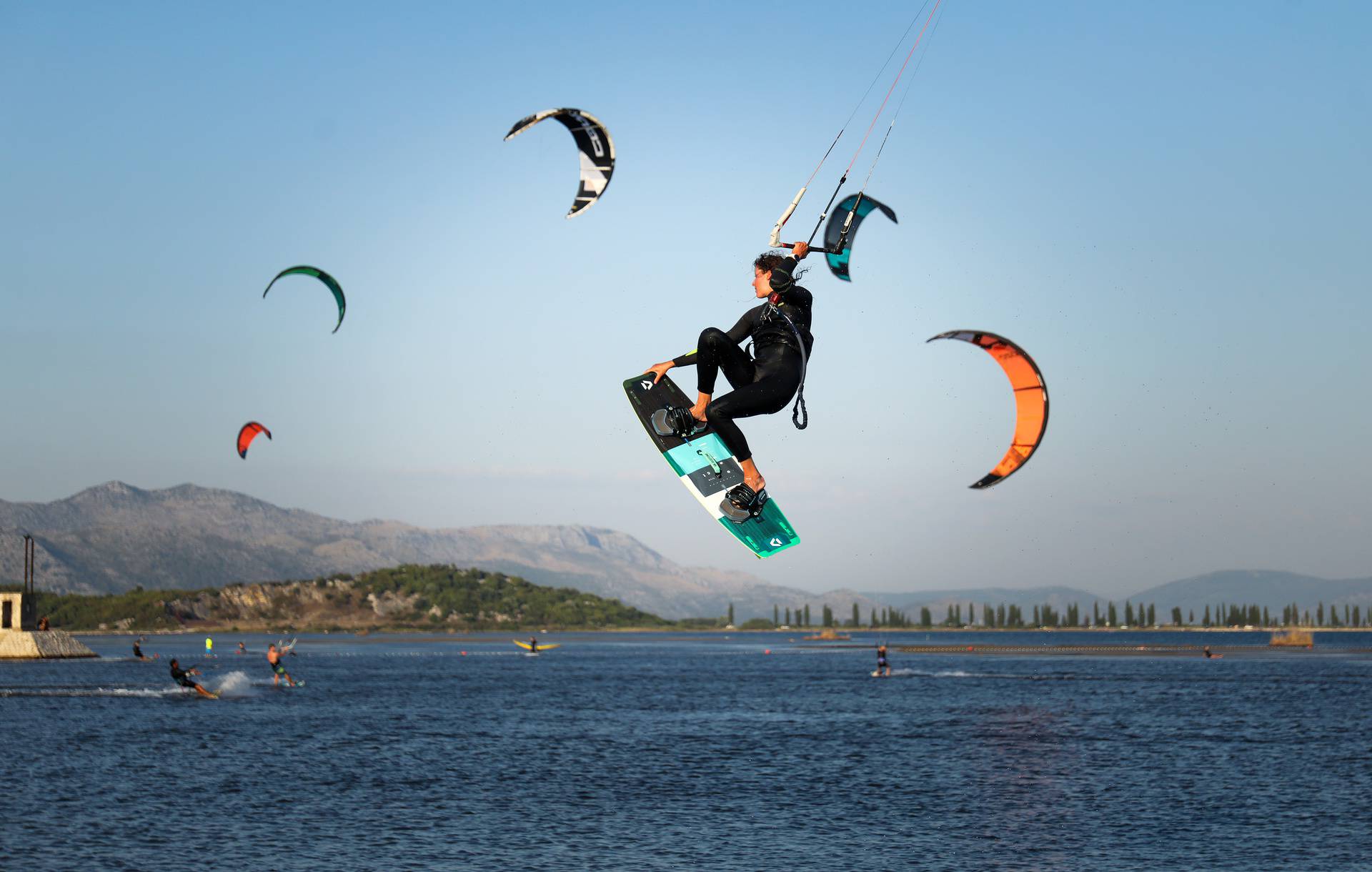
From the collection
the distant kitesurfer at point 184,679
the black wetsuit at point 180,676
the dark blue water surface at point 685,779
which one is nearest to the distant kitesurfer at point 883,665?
the dark blue water surface at point 685,779

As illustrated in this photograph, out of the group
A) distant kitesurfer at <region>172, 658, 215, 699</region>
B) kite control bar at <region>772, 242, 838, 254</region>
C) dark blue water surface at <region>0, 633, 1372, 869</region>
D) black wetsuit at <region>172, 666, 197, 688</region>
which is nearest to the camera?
kite control bar at <region>772, 242, 838, 254</region>

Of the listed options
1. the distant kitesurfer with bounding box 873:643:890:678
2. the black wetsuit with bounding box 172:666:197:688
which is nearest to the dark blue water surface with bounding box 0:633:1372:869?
the black wetsuit with bounding box 172:666:197:688

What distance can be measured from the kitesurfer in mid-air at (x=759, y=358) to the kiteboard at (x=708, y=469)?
169mm

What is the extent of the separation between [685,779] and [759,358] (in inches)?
2155

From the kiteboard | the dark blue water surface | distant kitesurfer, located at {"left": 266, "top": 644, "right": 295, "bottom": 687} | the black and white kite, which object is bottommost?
the dark blue water surface

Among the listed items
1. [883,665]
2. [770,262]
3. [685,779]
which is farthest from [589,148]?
[883,665]

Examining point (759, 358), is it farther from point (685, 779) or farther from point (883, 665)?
point (883, 665)

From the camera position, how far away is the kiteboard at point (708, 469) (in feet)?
31.6

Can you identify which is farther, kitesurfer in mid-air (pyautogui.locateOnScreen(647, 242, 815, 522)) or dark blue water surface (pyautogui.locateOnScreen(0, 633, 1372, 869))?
dark blue water surface (pyautogui.locateOnScreen(0, 633, 1372, 869))

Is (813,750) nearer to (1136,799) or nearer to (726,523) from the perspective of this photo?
(1136,799)

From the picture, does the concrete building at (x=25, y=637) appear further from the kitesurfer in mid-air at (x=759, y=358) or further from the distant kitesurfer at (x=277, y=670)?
the kitesurfer in mid-air at (x=759, y=358)

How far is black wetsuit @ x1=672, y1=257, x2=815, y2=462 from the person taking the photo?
916 cm

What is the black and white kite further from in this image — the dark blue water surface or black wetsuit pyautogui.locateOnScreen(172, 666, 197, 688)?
black wetsuit pyautogui.locateOnScreen(172, 666, 197, 688)

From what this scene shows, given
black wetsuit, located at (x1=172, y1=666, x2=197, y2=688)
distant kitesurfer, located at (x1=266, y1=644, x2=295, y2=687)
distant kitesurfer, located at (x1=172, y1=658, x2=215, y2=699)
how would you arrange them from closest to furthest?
black wetsuit, located at (x1=172, y1=666, x2=197, y2=688) < distant kitesurfer, located at (x1=172, y1=658, x2=215, y2=699) < distant kitesurfer, located at (x1=266, y1=644, x2=295, y2=687)
